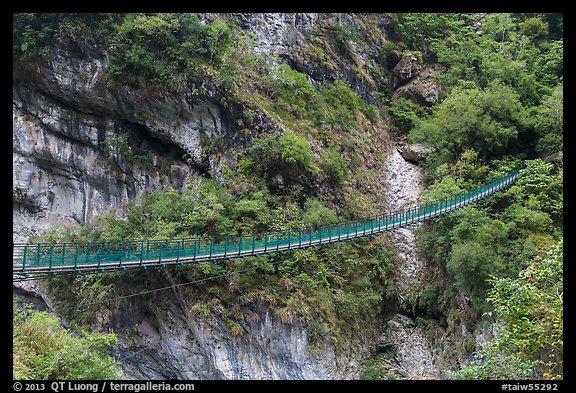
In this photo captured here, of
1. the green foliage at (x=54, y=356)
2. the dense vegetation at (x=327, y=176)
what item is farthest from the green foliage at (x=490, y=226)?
the green foliage at (x=54, y=356)

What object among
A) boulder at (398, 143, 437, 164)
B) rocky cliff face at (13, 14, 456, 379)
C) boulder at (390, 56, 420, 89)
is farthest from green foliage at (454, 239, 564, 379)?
boulder at (390, 56, 420, 89)

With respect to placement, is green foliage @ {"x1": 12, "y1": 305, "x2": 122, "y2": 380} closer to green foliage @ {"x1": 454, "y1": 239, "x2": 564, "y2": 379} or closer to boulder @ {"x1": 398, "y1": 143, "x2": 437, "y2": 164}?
green foliage @ {"x1": 454, "y1": 239, "x2": 564, "y2": 379}

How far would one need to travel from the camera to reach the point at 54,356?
27.9ft

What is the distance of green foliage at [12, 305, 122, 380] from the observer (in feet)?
27.2

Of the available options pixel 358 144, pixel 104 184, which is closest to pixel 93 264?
pixel 104 184

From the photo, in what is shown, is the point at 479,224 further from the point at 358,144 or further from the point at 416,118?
the point at 416,118

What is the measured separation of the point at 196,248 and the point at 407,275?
8.16m

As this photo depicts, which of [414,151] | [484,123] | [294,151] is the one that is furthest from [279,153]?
[484,123]

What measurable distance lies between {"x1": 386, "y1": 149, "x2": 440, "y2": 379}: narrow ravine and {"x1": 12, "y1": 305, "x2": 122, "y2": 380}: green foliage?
9464mm

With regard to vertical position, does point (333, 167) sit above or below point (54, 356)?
above

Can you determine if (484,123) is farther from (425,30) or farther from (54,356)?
(54,356)

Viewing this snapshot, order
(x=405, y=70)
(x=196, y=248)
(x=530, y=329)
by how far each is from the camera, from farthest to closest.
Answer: (x=405, y=70), (x=196, y=248), (x=530, y=329)

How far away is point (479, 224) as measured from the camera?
48.3ft

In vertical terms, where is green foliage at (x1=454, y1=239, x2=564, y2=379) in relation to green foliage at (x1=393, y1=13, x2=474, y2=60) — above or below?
below
